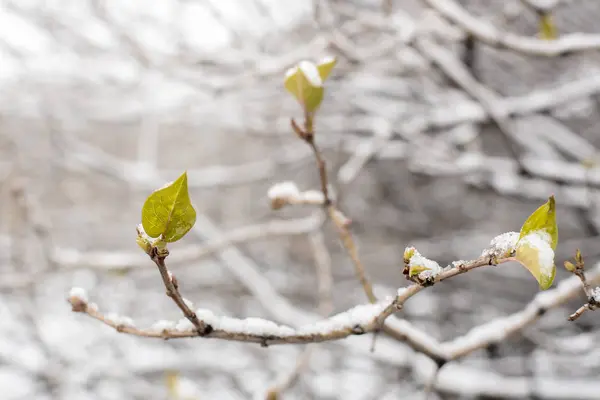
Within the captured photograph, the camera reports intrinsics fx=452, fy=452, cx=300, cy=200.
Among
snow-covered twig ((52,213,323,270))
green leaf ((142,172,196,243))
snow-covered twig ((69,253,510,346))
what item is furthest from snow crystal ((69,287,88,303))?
snow-covered twig ((52,213,323,270))

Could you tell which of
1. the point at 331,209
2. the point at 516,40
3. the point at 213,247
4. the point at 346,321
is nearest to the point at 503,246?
the point at 346,321

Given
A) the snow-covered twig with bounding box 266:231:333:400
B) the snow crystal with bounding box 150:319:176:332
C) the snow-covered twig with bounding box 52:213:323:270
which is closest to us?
the snow crystal with bounding box 150:319:176:332

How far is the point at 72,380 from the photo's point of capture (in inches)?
58.2

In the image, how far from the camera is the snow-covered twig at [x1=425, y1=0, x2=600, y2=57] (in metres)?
0.75

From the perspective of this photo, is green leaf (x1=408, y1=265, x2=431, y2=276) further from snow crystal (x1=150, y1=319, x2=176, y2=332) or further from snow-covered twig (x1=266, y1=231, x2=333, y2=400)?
snow-covered twig (x1=266, y1=231, x2=333, y2=400)

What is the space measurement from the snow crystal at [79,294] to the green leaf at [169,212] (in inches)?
4.6

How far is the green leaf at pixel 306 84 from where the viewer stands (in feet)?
1.37

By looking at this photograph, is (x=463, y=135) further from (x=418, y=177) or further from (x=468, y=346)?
(x=468, y=346)

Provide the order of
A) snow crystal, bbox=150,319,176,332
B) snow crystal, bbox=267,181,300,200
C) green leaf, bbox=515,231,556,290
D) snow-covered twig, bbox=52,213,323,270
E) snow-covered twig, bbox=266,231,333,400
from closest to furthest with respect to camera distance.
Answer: green leaf, bbox=515,231,556,290 → snow crystal, bbox=150,319,176,332 → snow crystal, bbox=267,181,300,200 → snow-covered twig, bbox=266,231,333,400 → snow-covered twig, bbox=52,213,323,270

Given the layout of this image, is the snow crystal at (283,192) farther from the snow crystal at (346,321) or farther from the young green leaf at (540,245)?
the young green leaf at (540,245)

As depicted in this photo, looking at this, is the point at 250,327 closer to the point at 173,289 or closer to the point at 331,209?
the point at 173,289

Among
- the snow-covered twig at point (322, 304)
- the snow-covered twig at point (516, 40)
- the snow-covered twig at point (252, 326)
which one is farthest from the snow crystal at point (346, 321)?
the snow-covered twig at point (516, 40)

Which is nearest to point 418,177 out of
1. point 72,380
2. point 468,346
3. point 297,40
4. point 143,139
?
point 297,40

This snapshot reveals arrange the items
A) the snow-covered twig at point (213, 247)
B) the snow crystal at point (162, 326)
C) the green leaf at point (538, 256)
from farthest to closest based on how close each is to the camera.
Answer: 1. the snow-covered twig at point (213, 247)
2. the snow crystal at point (162, 326)
3. the green leaf at point (538, 256)
